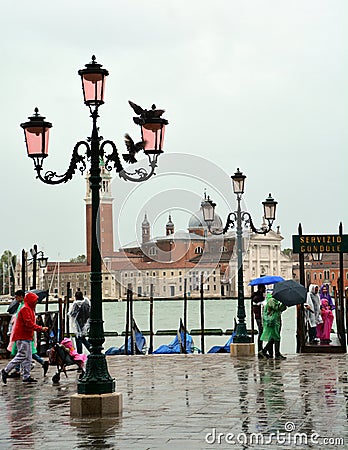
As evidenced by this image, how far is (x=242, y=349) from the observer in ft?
57.5

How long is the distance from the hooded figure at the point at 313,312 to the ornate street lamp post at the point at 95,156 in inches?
335

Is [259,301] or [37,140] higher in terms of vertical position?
[37,140]

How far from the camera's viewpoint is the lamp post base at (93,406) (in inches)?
374

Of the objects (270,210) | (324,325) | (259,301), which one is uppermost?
(270,210)

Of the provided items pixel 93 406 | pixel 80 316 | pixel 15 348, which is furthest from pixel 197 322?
pixel 93 406

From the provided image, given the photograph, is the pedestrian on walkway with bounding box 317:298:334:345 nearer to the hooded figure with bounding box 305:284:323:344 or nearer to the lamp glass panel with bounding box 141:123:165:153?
the hooded figure with bounding box 305:284:323:344

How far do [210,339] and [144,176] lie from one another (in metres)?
37.4

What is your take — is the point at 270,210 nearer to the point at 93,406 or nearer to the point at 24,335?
the point at 24,335

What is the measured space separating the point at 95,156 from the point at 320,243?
853 cm

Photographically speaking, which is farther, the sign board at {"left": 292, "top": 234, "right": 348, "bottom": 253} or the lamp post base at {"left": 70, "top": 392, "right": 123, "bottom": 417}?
the sign board at {"left": 292, "top": 234, "right": 348, "bottom": 253}

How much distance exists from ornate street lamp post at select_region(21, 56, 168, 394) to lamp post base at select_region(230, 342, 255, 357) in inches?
298

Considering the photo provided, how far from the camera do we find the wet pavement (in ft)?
26.1

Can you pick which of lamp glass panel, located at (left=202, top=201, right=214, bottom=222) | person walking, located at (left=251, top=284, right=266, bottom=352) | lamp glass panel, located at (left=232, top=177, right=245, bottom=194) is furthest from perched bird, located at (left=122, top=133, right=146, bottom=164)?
person walking, located at (left=251, top=284, right=266, bottom=352)

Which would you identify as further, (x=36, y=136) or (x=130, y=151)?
(x=130, y=151)
